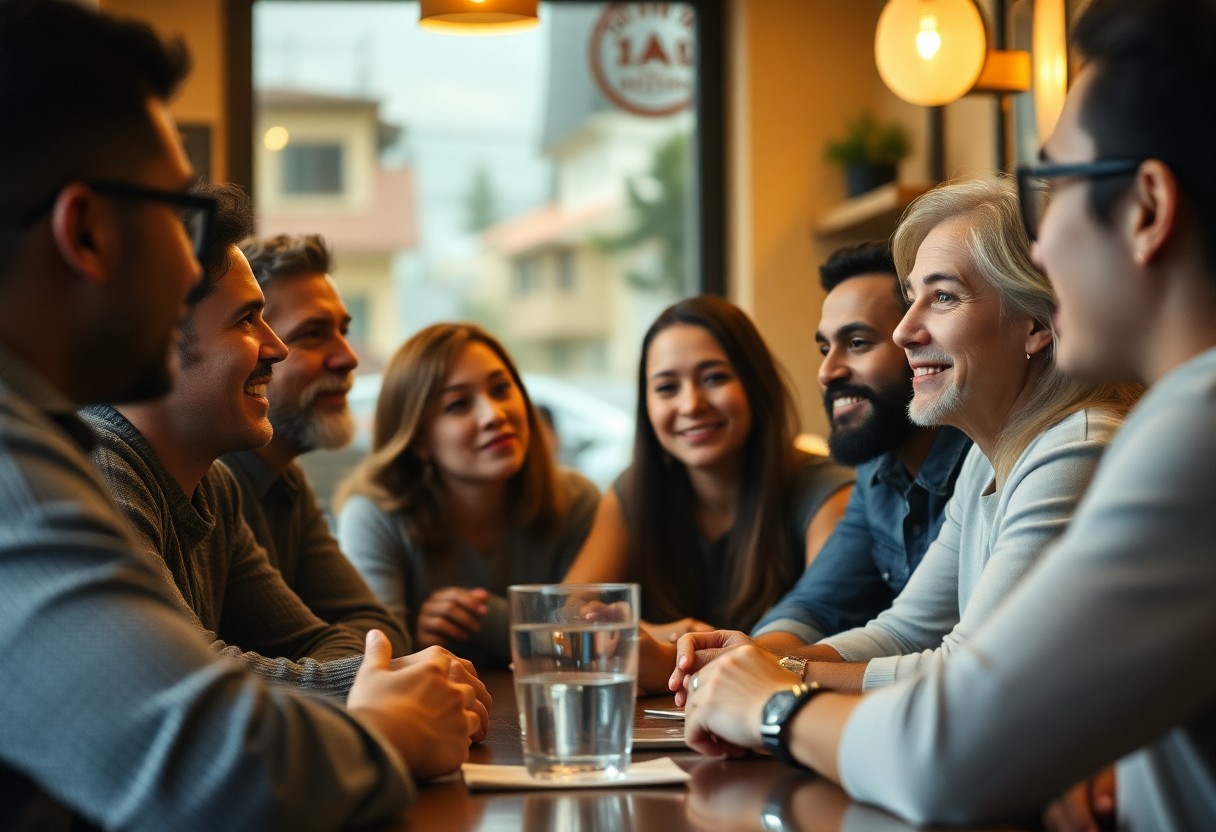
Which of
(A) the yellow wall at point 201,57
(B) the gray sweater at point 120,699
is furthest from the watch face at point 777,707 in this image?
(A) the yellow wall at point 201,57

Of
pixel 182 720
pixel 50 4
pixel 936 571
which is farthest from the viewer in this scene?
pixel 936 571

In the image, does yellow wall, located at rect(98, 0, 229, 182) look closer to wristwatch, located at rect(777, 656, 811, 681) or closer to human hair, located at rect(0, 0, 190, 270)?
wristwatch, located at rect(777, 656, 811, 681)

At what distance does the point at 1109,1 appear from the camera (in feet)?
3.51

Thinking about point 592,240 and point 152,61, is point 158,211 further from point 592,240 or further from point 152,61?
point 592,240

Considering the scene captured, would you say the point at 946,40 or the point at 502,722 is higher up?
the point at 946,40

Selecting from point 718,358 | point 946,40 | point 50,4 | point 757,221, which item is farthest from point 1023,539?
point 757,221

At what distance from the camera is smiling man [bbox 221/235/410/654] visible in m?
2.38

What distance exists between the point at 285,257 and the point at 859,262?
3.71 feet

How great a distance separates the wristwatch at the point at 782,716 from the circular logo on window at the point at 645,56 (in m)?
4.01

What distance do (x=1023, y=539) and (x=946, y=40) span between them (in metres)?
1.66

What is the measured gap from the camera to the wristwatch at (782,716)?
118 centimetres

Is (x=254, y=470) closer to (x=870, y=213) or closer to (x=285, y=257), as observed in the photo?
(x=285, y=257)

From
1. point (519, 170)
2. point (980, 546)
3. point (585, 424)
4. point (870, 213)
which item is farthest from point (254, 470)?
point (519, 170)

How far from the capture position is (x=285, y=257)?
270cm
